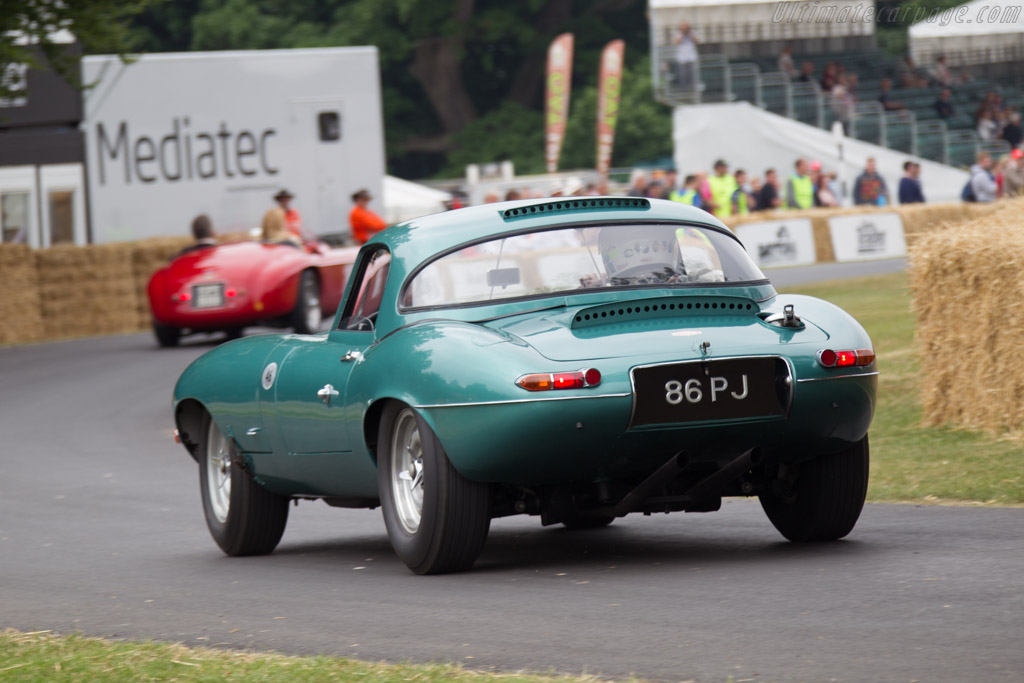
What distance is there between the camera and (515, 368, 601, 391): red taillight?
5.90 meters

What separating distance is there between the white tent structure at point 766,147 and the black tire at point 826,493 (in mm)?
31946

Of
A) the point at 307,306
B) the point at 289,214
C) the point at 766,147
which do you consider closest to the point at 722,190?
the point at 289,214

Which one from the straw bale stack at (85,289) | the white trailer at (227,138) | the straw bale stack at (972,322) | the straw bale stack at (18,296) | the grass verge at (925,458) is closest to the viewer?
the grass verge at (925,458)

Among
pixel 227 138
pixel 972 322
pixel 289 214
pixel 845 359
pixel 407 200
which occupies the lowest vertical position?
pixel 972 322

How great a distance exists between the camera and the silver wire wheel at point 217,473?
8133 millimetres

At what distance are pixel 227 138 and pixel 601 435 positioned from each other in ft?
70.4

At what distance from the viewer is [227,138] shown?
26.5 meters

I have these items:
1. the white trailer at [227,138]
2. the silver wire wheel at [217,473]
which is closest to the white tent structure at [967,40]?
the white trailer at [227,138]

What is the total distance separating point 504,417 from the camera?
235 inches

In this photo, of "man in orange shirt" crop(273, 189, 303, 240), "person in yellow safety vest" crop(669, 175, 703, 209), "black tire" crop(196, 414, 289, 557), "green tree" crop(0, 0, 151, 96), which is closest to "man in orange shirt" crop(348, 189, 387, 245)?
"man in orange shirt" crop(273, 189, 303, 240)

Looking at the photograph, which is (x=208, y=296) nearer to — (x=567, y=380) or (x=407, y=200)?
(x=567, y=380)

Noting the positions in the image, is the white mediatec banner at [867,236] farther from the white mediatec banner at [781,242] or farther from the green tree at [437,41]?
the green tree at [437,41]

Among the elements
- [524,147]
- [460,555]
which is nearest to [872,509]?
[460,555]

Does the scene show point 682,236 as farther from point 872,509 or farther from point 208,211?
point 208,211
